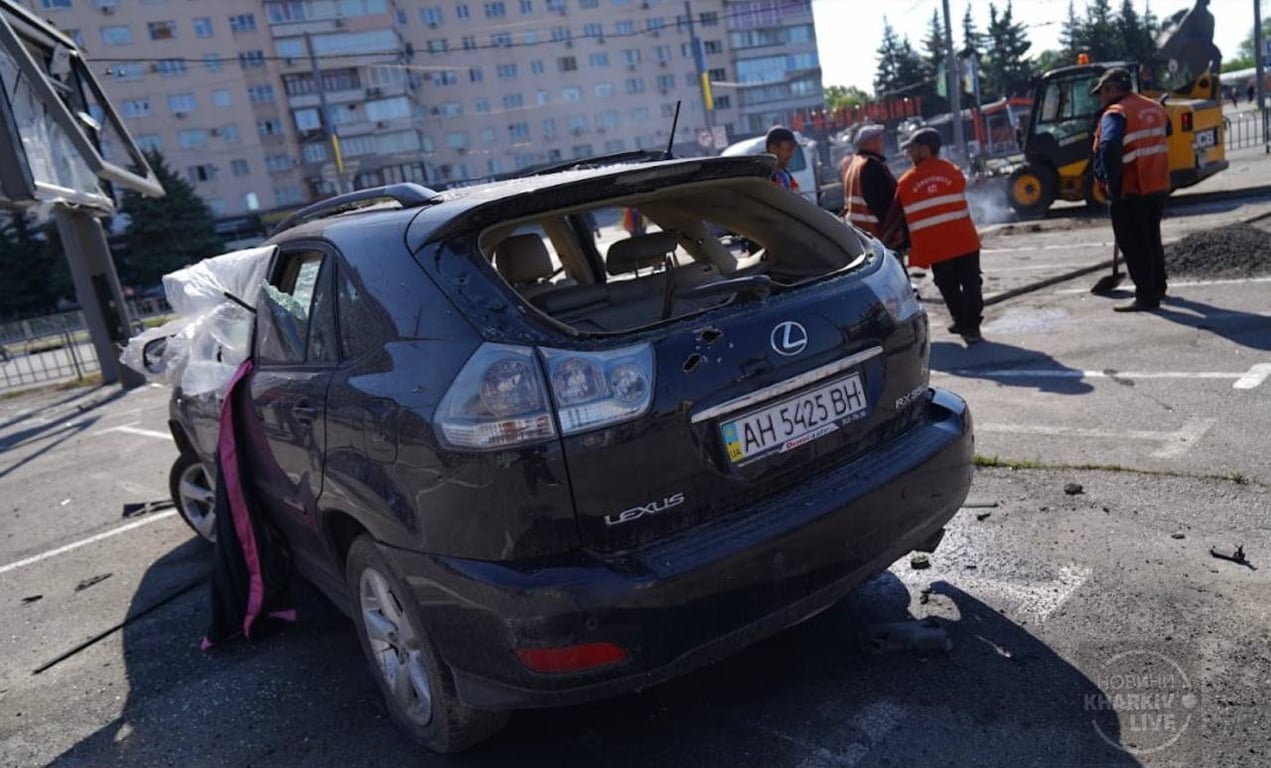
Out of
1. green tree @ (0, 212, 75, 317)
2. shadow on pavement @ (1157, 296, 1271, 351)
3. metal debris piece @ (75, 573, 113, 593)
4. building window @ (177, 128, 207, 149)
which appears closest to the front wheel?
shadow on pavement @ (1157, 296, 1271, 351)

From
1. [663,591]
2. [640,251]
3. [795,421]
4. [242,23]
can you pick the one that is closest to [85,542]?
[640,251]

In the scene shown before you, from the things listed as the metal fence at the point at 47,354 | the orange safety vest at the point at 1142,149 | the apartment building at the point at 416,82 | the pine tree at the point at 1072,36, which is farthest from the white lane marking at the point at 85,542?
the pine tree at the point at 1072,36

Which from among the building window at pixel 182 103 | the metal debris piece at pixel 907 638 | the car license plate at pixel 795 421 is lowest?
the metal debris piece at pixel 907 638

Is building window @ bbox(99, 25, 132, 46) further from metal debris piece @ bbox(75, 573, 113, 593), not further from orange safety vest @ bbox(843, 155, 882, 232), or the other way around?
metal debris piece @ bbox(75, 573, 113, 593)

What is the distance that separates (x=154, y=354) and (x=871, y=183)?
19.9 ft

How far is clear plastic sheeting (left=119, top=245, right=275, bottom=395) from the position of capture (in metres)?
4.18

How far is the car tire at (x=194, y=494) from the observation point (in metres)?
5.62

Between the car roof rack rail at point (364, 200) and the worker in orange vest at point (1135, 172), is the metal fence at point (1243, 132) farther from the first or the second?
the car roof rack rail at point (364, 200)

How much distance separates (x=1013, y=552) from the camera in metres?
3.93

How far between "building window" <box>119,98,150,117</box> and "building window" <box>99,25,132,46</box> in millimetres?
3945

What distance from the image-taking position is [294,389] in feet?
11.2

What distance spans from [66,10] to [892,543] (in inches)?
2871

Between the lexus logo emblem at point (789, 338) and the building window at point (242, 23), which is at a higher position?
the building window at point (242, 23)

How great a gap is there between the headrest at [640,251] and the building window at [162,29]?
70.7 m
